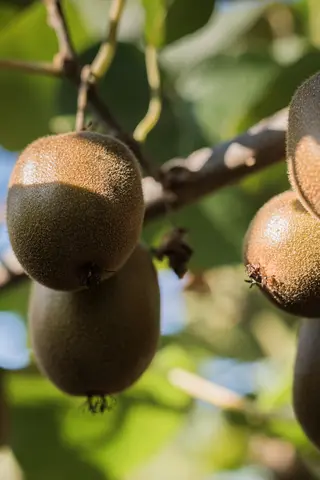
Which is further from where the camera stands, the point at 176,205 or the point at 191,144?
the point at 191,144

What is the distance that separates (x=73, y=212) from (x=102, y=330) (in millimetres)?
167

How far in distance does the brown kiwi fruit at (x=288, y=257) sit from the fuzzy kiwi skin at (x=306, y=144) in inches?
3.3

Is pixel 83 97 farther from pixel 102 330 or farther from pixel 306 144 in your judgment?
pixel 306 144

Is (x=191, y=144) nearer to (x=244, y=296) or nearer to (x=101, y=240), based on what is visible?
(x=101, y=240)

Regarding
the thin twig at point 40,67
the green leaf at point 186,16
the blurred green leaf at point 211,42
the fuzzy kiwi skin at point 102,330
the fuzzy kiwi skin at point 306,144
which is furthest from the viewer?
the blurred green leaf at point 211,42

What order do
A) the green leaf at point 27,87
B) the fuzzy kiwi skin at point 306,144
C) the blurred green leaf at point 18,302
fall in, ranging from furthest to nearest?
the blurred green leaf at point 18,302 → the green leaf at point 27,87 → the fuzzy kiwi skin at point 306,144

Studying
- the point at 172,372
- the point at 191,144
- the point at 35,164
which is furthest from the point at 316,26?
the point at 35,164

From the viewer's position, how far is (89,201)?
0.74 meters

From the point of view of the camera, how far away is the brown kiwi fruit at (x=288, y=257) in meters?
0.74

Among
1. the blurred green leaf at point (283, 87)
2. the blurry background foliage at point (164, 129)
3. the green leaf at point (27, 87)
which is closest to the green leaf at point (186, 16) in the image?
the blurry background foliage at point (164, 129)

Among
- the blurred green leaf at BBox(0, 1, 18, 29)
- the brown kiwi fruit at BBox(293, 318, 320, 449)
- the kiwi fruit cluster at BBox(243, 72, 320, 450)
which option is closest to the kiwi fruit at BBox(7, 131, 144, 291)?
the kiwi fruit cluster at BBox(243, 72, 320, 450)

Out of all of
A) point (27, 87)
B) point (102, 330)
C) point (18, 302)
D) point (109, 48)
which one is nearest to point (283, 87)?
point (109, 48)

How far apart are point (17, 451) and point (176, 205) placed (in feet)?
2.07

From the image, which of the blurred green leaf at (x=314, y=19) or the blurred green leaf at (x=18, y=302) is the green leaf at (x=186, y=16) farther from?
the blurred green leaf at (x=18, y=302)
